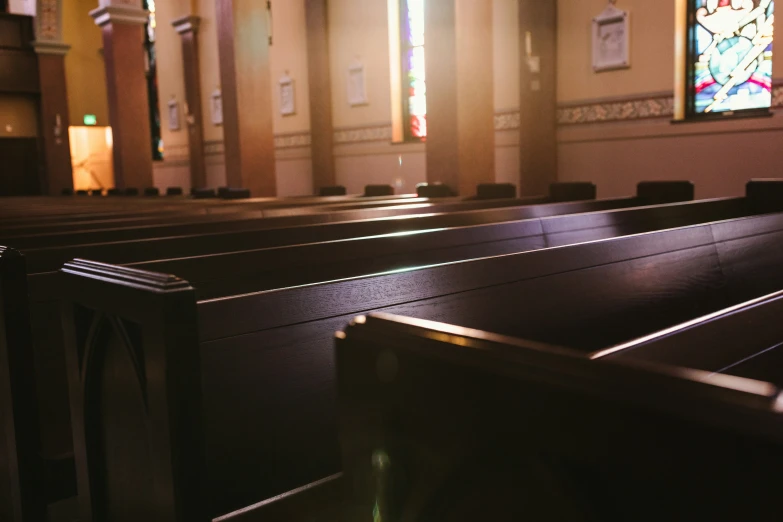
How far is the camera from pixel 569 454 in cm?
61

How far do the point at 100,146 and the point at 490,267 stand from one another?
18033mm

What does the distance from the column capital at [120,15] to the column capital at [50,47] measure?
4575mm

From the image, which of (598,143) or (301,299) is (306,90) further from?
(301,299)

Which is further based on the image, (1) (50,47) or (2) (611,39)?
(1) (50,47)

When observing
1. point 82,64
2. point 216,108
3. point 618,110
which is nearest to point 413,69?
point 618,110

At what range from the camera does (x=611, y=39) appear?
7.75m

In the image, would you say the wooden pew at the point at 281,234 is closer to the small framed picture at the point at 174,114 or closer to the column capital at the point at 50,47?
the small framed picture at the point at 174,114

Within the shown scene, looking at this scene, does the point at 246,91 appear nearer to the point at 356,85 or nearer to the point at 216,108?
the point at 356,85

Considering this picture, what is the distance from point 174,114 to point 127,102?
270cm

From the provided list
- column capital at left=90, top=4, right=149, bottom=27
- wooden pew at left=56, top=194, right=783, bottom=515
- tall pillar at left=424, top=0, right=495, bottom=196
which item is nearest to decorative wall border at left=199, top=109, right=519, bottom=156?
tall pillar at left=424, top=0, right=495, bottom=196

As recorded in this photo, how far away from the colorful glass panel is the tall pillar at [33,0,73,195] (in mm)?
9729

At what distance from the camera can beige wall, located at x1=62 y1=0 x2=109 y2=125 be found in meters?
17.7

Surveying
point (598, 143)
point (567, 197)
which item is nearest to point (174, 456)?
point (567, 197)

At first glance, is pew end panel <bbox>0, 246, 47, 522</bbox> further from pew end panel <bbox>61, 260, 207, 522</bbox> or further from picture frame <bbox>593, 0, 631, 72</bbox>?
picture frame <bbox>593, 0, 631, 72</bbox>
